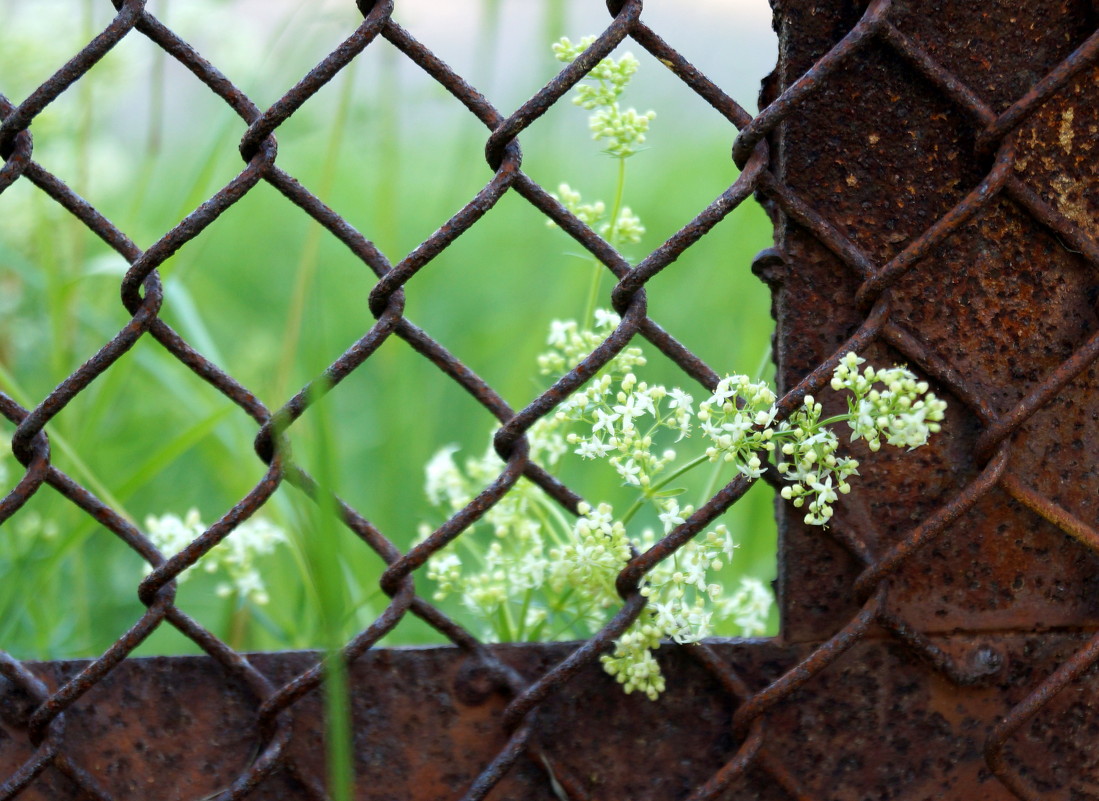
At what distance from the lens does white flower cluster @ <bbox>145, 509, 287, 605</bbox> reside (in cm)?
103

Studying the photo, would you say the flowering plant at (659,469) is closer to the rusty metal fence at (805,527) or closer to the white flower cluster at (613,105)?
the rusty metal fence at (805,527)

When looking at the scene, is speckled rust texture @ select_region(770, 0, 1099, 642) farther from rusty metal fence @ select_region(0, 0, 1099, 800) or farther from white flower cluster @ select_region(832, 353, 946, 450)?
white flower cluster @ select_region(832, 353, 946, 450)

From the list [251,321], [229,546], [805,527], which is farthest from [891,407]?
[251,321]

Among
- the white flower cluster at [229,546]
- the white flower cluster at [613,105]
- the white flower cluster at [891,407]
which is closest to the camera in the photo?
the white flower cluster at [891,407]

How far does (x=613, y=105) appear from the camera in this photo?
843mm

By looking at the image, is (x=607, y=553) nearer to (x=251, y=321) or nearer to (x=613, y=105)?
(x=613, y=105)

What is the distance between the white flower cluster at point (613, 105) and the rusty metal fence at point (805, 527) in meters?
0.05

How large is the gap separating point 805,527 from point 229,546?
65 cm

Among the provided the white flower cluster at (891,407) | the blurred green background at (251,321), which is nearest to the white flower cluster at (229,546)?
the blurred green background at (251,321)

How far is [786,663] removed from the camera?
0.85m

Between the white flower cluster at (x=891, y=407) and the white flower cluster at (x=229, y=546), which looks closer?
the white flower cluster at (x=891, y=407)

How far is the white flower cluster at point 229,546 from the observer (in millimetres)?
1033

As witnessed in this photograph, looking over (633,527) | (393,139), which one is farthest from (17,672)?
(633,527)

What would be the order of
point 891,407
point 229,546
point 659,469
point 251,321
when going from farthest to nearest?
point 251,321 < point 229,546 < point 659,469 < point 891,407
